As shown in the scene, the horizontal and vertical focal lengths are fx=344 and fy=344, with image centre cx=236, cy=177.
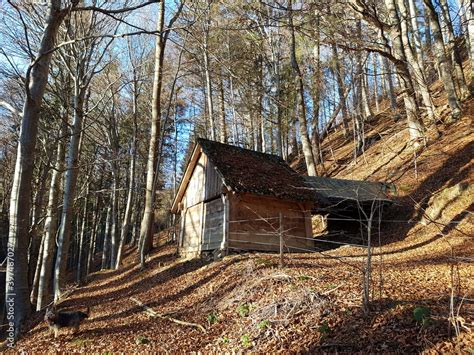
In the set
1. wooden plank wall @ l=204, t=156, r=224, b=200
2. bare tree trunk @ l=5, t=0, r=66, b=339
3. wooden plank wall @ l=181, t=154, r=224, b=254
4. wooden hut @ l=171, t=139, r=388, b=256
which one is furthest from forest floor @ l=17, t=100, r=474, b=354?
wooden plank wall @ l=204, t=156, r=224, b=200

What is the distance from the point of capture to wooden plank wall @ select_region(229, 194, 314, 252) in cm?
1271

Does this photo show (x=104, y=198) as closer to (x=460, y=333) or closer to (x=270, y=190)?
(x=270, y=190)

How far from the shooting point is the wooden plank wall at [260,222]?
12711 mm

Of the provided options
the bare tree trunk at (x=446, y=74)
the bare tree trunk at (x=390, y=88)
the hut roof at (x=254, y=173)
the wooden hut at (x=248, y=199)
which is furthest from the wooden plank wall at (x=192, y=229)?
the bare tree trunk at (x=390, y=88)

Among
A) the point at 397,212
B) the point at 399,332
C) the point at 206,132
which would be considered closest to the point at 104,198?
the point at 206,132

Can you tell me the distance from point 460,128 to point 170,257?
15.2 metres

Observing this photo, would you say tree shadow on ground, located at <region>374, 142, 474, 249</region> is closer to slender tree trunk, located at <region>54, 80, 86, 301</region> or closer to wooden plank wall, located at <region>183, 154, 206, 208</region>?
wooden plank wall, located at <region>183, 154, 206, 208</region>

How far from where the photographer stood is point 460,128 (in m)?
16.4

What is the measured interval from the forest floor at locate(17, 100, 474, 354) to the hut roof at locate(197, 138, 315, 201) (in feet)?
9.33

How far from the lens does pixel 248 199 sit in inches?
524

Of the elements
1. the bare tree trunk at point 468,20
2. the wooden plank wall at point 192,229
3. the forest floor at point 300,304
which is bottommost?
the forest floor at point 300,304

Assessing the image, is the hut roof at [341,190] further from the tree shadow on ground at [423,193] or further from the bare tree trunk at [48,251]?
the bare tree trunk at [48,251]

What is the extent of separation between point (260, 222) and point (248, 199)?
0.99 meters

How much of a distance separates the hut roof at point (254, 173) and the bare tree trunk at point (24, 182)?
22.4 feet
